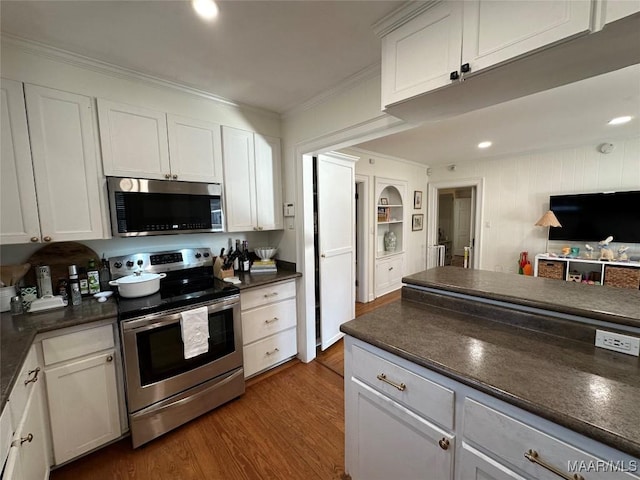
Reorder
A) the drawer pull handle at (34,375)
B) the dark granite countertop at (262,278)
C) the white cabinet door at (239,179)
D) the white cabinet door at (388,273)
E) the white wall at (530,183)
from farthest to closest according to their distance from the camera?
the white cabinet door at (388,273)
the white wall at (530,183)
the white cabinet door at (239,179)
the dark granite countertop at (262,278)
the drawer pull handle at (34,375)

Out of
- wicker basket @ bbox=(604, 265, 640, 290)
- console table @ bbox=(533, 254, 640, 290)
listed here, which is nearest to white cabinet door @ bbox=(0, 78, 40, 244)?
console table @ bbox=(533, 254, 640, 290)

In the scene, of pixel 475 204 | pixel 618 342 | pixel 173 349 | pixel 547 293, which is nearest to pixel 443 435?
pixel 618 342

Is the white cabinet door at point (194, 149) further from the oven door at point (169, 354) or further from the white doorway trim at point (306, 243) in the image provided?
the oven door at point (169, 354)

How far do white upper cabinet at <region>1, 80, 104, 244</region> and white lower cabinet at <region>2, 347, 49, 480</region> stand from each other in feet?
2.45

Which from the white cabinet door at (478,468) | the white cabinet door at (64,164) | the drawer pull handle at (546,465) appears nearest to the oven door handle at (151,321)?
the white cabinet door at (64,164)

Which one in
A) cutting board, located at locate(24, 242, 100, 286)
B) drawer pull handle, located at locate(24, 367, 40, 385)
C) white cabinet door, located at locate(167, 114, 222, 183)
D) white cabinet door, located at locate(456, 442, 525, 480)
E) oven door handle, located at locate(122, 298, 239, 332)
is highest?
white cabinet door, located at locate(167, 114, 222, 183)

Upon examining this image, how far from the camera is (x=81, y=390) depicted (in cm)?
154

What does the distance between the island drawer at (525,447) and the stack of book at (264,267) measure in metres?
1.97

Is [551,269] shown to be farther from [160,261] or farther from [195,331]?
[160,261]

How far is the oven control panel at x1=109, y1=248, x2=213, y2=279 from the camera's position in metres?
2.02

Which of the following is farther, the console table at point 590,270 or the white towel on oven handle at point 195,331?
the console table at point 590,270

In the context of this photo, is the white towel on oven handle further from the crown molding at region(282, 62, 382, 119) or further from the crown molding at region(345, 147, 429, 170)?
the crown molding at region(345, 147, 429, 170)

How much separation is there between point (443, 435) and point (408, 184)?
4.58 meters

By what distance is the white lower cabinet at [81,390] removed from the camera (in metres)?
1.46
